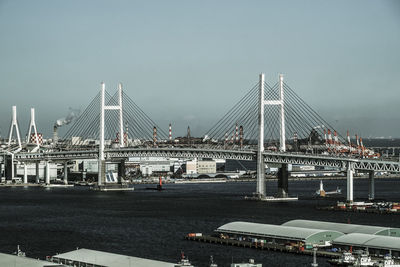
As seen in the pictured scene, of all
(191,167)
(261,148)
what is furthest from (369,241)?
(191,167)

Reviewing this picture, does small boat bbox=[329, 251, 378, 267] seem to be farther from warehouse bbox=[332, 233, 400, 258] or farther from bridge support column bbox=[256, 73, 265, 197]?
bridge support column bbox=[256, 73, 265, 197]

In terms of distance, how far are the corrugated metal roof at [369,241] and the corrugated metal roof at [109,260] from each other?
28.0ft

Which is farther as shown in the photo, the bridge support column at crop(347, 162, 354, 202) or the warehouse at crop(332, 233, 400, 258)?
the bridge support column at crop(347, 162, 354, 202)

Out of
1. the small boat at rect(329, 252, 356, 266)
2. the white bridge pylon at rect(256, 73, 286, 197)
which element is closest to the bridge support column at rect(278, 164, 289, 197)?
the white bridge pylon at rect(256, 73, 286, 197)

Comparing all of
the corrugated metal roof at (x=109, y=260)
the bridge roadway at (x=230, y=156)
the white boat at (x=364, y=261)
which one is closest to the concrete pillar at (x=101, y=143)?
the bridge roadway at (x=230, y=156)

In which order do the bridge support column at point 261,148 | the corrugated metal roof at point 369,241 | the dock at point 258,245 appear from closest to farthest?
the corrugated metal roof at point 369,241 → the dock at point 258,245 → the bridge support column at point 261,148

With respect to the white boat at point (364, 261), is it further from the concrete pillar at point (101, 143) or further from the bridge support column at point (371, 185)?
the concrete pillar at point (101, 143)

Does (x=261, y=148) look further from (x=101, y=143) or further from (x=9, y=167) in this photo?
(x=9, y=167)

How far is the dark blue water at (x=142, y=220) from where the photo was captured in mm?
34125

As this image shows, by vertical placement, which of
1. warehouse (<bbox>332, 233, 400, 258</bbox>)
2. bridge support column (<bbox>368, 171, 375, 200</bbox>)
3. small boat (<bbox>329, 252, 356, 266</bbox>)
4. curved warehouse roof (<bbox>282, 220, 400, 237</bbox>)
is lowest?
small boat (<bbox>329, 252, 356, 266</bbox>)

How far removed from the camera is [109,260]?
2852 cm

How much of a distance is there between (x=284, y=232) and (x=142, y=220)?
42.6 ft

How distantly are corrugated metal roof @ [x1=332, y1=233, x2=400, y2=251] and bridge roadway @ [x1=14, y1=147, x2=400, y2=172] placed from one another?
22.0m

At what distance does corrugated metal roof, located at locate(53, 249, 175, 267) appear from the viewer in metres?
27.4
